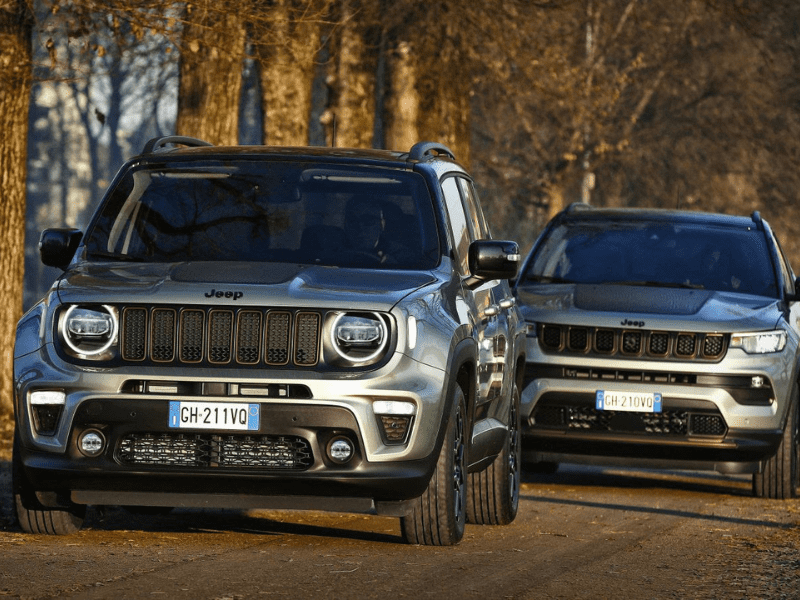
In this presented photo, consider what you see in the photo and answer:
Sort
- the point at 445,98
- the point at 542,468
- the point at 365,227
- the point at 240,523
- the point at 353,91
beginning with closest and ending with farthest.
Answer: the point at 365,227 < the point at 240,523 < the point at 542,468 < the point at 353,91 < the point at 445,98

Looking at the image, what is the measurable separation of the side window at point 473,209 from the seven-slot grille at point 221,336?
2.38 metres

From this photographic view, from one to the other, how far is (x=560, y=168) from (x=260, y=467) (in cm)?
3106

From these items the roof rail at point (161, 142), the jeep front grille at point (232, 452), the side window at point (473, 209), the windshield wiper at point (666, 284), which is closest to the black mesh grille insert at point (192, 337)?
the jeep front grille at point (232, 452)

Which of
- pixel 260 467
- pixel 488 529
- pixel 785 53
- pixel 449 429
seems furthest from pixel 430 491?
pixel 785 53

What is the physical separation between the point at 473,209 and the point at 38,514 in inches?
130

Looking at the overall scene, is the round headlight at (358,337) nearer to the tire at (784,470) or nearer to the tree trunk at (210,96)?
the tire at (784,470)

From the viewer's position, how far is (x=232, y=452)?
8156 mm

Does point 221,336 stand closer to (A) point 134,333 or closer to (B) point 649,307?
(A) point 134,333

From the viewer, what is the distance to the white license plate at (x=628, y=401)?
12.0 meters

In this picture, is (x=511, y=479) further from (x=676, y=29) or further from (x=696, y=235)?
(x=676, y=29)

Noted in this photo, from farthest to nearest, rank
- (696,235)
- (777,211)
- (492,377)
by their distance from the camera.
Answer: (777,211) < (696,235) < (492,377)

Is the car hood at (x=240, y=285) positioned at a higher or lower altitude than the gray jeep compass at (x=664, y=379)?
higher

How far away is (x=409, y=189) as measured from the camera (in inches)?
370

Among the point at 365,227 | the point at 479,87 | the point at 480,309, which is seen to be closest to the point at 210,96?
the point at 480,309
